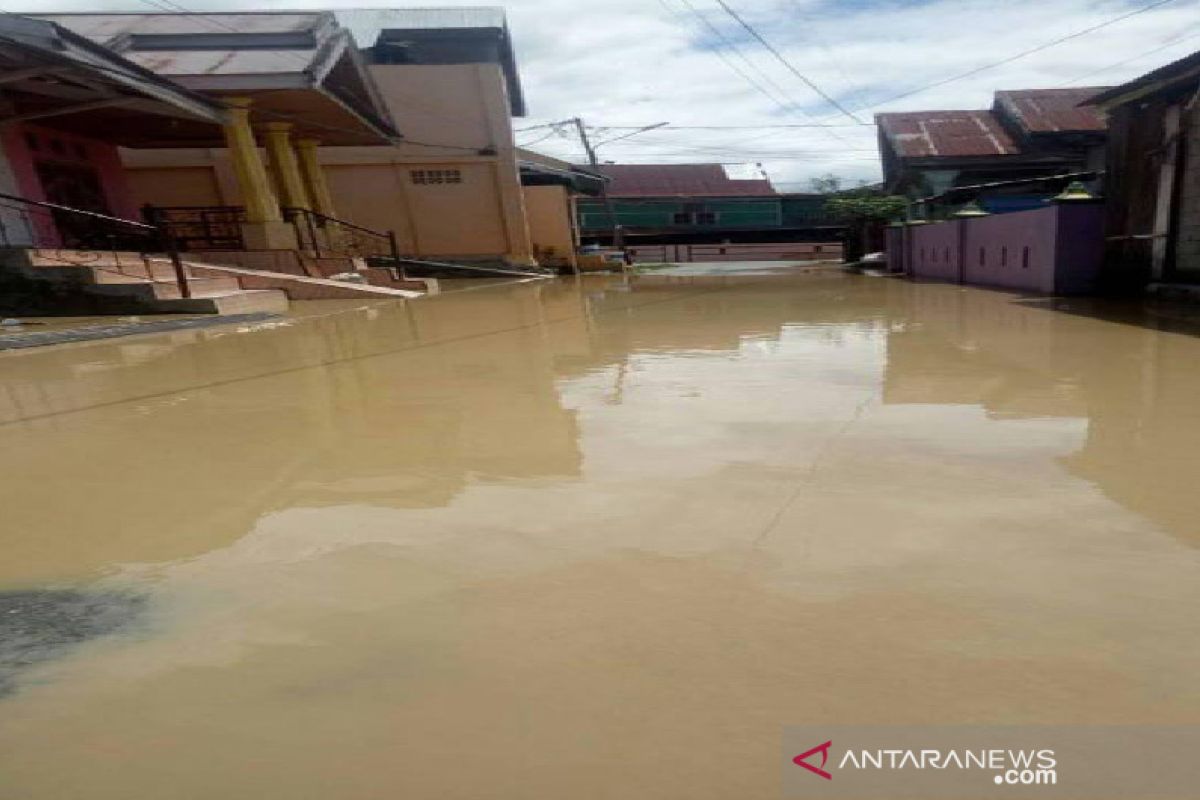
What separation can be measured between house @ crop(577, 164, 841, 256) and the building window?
1196 centimetres

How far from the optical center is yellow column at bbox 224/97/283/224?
12648 mm

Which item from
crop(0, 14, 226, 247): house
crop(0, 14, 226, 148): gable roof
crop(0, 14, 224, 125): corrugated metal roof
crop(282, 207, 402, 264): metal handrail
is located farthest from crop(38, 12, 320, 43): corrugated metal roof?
crop(0, 14, 224, 125): corrugated metal roof

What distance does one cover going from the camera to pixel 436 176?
2147cm

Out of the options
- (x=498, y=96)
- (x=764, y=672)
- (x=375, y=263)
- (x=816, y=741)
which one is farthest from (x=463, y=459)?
→ (x=498, y=96)

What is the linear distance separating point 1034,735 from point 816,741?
421 millimetres

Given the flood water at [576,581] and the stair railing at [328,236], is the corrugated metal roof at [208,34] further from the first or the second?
the flood water at [576,581]

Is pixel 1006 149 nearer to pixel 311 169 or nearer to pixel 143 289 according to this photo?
Result: pixel 311 169

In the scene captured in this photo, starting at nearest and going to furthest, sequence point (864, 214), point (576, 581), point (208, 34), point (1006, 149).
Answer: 1. point (576, 581)
2. point (208, 34)
3. point (1006, 149)
4. point (864, 214)

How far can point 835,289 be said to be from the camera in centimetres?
1291

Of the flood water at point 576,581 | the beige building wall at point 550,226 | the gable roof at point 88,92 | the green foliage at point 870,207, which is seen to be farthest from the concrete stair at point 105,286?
the green foliage at point 870,207

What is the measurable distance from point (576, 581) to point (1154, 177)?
1156 centimetres

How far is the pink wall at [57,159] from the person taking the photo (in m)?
11.6

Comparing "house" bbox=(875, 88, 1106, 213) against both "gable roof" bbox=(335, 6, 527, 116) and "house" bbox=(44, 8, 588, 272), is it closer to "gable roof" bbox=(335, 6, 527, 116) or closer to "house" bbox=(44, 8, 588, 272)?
"house" bbox=(44, 8, 588, 272)

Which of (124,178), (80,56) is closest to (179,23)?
(124,178)
